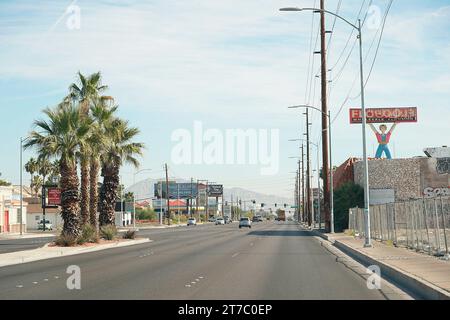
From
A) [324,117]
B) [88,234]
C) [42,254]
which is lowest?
[42,254]

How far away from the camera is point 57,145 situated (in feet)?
127

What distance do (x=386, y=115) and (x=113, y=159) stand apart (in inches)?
1632

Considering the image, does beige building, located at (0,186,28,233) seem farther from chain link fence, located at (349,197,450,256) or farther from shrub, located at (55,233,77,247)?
chain link fence, located at (349,197,450,256)

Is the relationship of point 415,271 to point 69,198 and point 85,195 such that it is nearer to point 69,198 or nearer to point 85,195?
point 69,198

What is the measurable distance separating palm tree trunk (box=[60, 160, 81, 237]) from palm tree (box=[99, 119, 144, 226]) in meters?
7.86

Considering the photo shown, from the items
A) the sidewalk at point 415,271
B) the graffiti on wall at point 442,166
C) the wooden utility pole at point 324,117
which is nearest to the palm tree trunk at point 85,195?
the sidewalk at point 415,271

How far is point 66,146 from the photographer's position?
1531 inches

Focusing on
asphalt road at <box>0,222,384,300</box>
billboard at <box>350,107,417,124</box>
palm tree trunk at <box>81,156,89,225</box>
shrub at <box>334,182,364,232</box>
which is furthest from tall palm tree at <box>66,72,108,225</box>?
billboard at <box>350,107,417,124</box>

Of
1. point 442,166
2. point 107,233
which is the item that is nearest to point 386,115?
point 442,166

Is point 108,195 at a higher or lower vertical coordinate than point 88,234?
higher

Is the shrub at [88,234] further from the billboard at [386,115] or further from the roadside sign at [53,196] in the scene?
the billboard at [386,115]

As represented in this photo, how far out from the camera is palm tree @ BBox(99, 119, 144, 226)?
48156 millimetres

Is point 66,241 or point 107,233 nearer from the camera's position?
point 66,241
